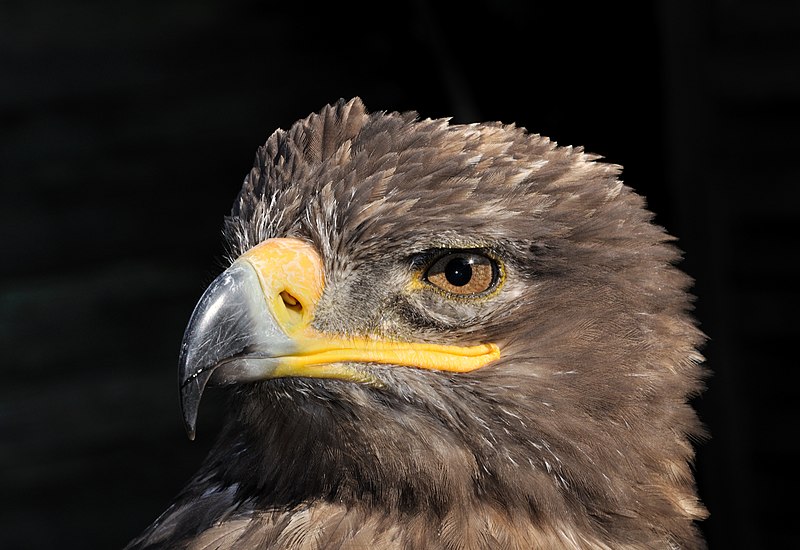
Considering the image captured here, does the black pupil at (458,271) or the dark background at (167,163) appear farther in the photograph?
the dark background at (167,163)

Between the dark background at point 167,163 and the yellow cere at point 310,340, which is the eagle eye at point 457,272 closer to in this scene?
the yellow cere at point 310,340

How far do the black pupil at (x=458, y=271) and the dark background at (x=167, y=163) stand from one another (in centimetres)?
323

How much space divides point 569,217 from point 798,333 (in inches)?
129

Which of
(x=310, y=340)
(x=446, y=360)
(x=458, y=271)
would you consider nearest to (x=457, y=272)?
(x=458, y=271)

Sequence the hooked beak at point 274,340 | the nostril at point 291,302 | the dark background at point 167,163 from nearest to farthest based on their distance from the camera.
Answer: the hooked beak at point 274,340, the nostril at point 291,302, the dark background at point 167,163

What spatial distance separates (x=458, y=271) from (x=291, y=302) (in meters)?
0.36

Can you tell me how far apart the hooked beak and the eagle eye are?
13 centimetres

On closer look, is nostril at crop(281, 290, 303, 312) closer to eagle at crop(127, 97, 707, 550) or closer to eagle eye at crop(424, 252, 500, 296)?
eagle at crop(127, 97, 707, 550)

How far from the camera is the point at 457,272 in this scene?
233 cm

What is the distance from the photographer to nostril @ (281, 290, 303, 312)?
230 cm

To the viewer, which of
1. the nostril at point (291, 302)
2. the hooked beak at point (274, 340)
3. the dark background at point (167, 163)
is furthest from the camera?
the dark background at point (167, 163)

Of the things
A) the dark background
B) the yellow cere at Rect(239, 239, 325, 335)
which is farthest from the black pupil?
the dark background

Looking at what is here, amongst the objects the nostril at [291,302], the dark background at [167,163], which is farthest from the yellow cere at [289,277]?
the dark background at [167,163]

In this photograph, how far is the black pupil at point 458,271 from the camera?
2332mm
